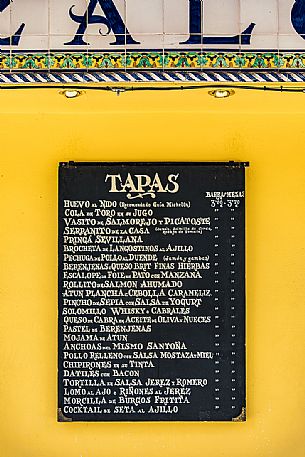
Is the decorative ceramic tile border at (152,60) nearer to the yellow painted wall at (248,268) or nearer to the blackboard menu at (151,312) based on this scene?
the yellow painted wall at (248,268)

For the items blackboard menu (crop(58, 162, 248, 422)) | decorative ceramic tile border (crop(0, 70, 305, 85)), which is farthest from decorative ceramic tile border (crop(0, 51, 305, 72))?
blackboard menu (crop(58, 162, 248, 422))

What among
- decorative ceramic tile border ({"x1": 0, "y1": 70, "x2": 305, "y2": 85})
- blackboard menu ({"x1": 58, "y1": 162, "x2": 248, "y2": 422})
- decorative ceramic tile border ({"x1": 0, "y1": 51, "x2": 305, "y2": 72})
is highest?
decorative ceramic tile border ({"x1": 0, "y1": 51, "x2": 305, "y2": 72})

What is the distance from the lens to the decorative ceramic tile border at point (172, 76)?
2.78 metres

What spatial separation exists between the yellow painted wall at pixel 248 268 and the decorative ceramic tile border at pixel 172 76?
0.59m

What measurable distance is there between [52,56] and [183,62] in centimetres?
54

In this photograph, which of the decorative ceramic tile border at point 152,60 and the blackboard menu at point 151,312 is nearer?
the decorative ceramic tile border at point 152,60

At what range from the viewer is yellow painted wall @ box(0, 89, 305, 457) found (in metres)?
3.39

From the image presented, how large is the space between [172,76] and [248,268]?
1.11 metres

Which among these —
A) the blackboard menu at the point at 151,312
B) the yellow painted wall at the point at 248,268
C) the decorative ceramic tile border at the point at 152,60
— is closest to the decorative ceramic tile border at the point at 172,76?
the decorative ceramic tile border at the point at 152,60

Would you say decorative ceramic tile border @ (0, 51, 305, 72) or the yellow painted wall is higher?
decorative ceramic tile border @ (0, 51, 305, 72)

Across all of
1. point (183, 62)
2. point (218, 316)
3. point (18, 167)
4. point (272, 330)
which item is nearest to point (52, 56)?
point (183, 62)

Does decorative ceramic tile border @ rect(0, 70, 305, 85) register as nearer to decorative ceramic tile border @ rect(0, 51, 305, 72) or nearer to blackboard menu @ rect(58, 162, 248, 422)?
decorative ceramic tile border @ rect(0, 51, 305, 72)

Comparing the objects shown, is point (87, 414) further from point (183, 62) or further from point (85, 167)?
point (183, 62)

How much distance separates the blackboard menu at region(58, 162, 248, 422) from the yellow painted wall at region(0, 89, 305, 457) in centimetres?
10
